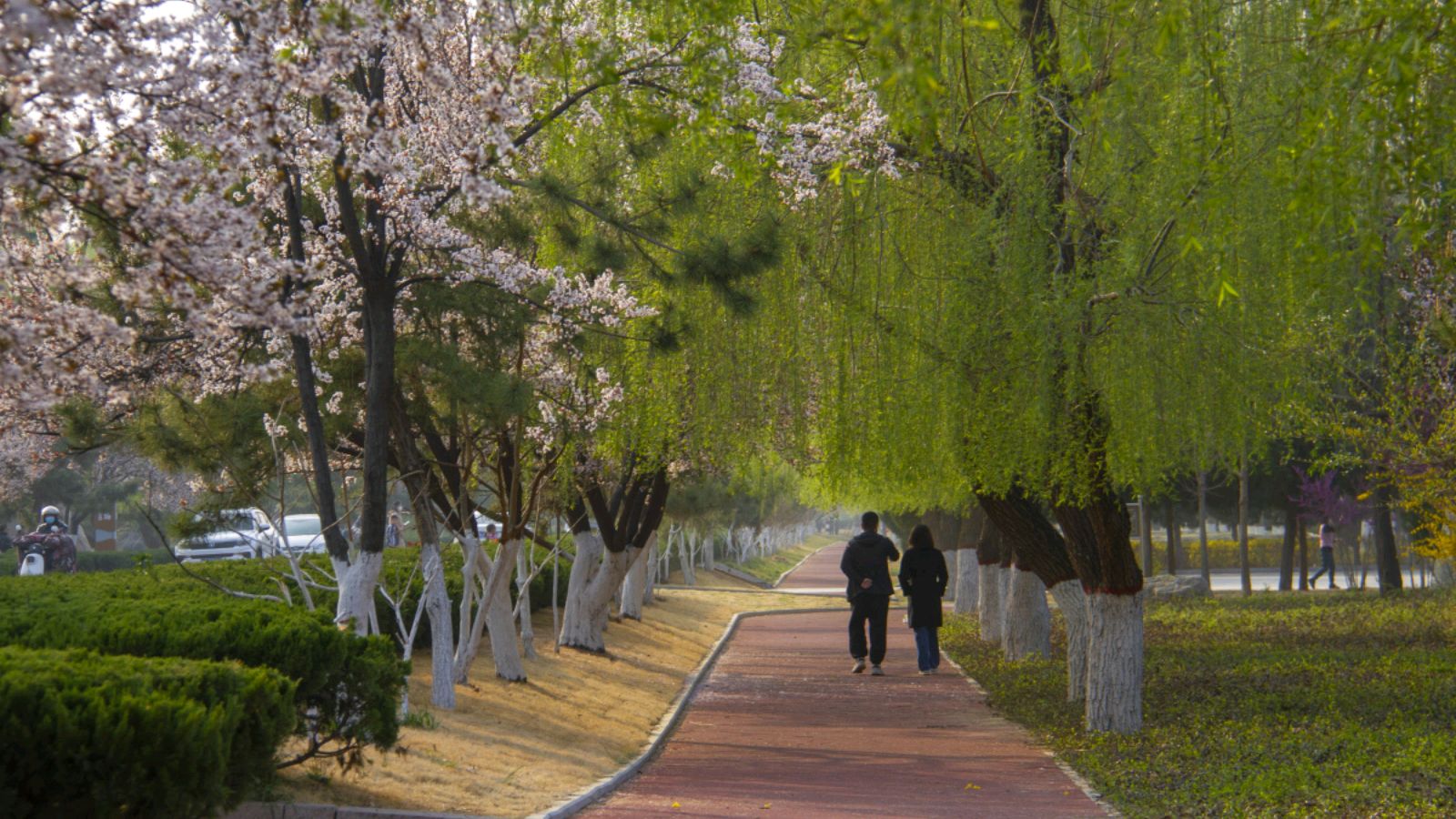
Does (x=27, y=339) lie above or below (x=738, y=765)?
above

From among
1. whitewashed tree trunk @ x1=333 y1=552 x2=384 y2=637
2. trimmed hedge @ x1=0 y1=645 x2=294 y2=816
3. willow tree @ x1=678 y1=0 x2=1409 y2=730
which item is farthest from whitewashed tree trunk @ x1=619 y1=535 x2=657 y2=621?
trimmed hedge @ x1=0 y1=645 x2=294 y2=816

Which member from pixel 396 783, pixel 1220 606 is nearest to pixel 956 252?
pixel 396 783

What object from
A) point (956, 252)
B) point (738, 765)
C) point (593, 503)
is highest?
point (956, 252)

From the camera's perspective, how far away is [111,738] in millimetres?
6137

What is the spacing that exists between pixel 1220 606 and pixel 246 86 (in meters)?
27.6

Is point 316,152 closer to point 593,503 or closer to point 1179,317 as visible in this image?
point 1179,317

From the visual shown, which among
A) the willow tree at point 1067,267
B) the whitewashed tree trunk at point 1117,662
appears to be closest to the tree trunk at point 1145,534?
the whitewashed tree trunk at point 1117,662

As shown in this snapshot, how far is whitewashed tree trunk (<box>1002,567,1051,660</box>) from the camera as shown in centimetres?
2070

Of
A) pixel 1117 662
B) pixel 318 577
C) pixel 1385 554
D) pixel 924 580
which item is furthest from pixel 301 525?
pixel 1117 662

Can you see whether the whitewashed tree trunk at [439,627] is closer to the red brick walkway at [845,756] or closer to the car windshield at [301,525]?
the red brick walkway at [845,756]

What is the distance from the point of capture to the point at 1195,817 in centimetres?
917

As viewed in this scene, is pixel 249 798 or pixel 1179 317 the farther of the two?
pixel 1179 317

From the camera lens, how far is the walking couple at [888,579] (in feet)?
61.0

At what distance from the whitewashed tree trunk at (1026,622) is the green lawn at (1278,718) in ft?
1.33
